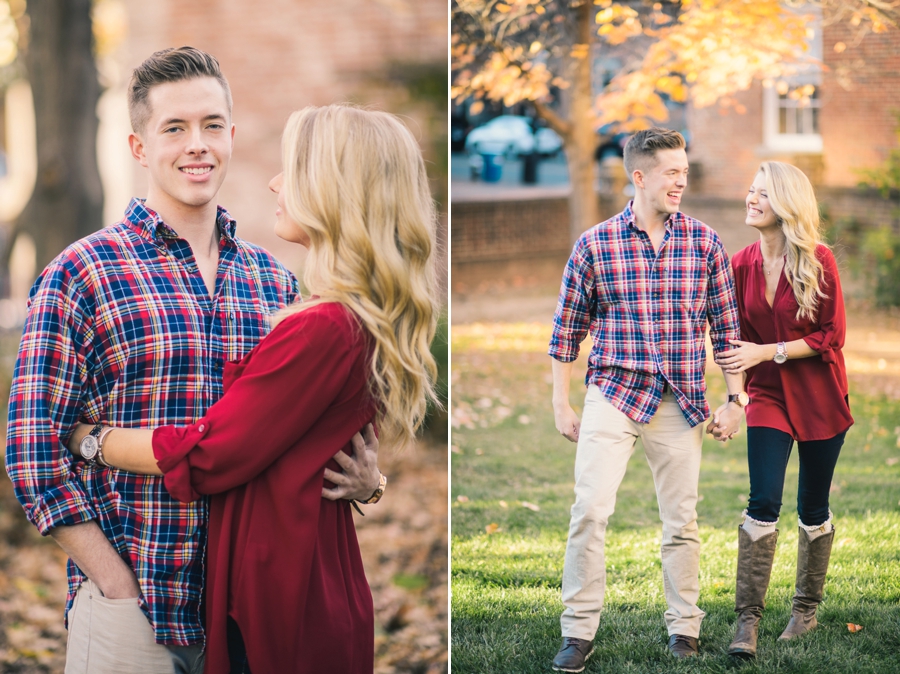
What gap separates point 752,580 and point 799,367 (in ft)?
2.58

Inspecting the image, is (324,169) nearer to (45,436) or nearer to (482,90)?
(45,436)

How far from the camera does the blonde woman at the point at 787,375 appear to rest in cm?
340

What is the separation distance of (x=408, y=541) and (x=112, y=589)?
4694mm

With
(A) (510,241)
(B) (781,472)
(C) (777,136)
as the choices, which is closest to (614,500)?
(B) (781,472)

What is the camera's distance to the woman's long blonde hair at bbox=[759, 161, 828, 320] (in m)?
3.37

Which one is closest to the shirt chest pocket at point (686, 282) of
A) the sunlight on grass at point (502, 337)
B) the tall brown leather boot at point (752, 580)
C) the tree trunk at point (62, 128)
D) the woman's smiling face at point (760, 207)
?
the woman's smiling face at point (760, 207)

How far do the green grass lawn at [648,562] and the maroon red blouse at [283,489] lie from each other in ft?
4.71

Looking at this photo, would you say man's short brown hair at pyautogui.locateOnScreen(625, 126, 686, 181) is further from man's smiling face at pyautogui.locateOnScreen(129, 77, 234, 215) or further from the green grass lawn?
the green grass lawn

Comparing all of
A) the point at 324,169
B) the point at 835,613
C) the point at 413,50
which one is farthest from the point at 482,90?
the point at 324,169

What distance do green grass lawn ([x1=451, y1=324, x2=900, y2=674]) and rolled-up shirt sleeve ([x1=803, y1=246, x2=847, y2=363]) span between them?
90 cm

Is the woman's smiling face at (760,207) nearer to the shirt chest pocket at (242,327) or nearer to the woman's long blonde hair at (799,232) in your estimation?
the woman's long blonde hair at (799,232)

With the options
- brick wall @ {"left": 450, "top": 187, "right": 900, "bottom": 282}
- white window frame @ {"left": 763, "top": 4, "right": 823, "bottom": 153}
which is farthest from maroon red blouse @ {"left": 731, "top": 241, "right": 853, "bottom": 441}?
brick wall @ {"left": 450, "top": 187, "right": 900, "bottom": 282}

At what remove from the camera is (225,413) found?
2.15 metres

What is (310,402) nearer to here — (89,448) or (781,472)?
(89,448)
